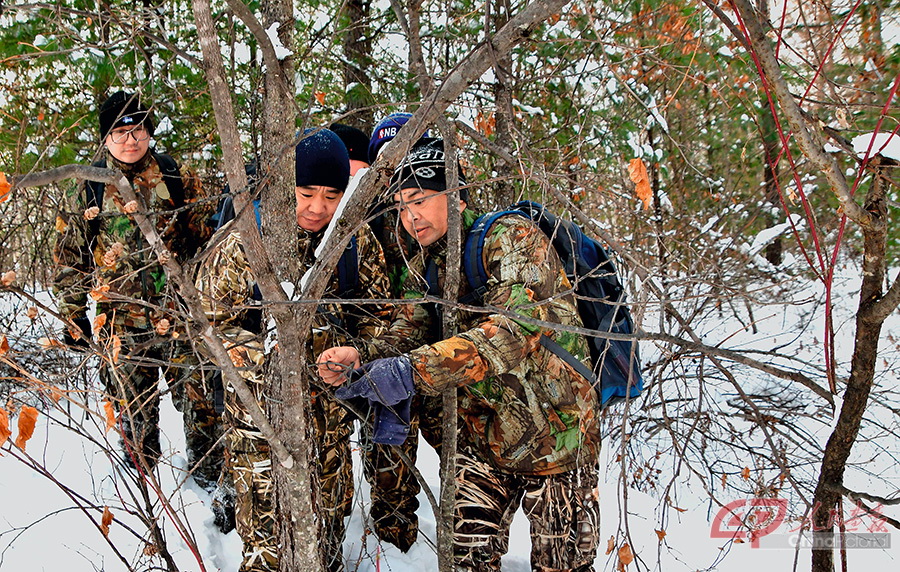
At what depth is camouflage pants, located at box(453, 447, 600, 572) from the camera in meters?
2.39

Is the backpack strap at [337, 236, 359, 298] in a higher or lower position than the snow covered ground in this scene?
higher

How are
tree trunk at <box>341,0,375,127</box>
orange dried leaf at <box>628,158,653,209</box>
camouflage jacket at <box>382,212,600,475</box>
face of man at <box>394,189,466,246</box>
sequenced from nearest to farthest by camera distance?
orange dried leaf at <box>628,158,653,209</box>, camouflage jacket at <box>382,212,600,475</box>, face of man at <box>394,189,466,246</box>, tree trunk at <box>341,0,375,127</box>

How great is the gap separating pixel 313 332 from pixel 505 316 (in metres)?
0.95

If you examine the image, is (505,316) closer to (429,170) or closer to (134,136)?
(429,170)

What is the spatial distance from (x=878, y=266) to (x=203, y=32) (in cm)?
194

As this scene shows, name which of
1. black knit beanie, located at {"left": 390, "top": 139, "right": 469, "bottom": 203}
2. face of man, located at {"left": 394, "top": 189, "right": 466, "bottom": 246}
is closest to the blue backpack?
face of man, located at {"left": 394, "top": 189, "right": 466, "bottom": 246}

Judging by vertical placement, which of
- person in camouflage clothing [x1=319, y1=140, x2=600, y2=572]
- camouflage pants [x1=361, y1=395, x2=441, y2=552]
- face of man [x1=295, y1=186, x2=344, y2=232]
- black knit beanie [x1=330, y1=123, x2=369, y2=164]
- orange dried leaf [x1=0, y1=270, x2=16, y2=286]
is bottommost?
camouflage pants [x1=361, y1=395, x2=441, y2=552]

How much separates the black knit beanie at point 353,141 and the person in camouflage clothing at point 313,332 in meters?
1.40

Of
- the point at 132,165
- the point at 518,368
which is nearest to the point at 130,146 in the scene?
the point at 132,165

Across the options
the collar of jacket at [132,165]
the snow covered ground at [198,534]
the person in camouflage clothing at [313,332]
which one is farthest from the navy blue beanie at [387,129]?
the snow covered ground at [198,534]

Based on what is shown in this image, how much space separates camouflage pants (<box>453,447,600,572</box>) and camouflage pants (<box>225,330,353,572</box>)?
56cm
